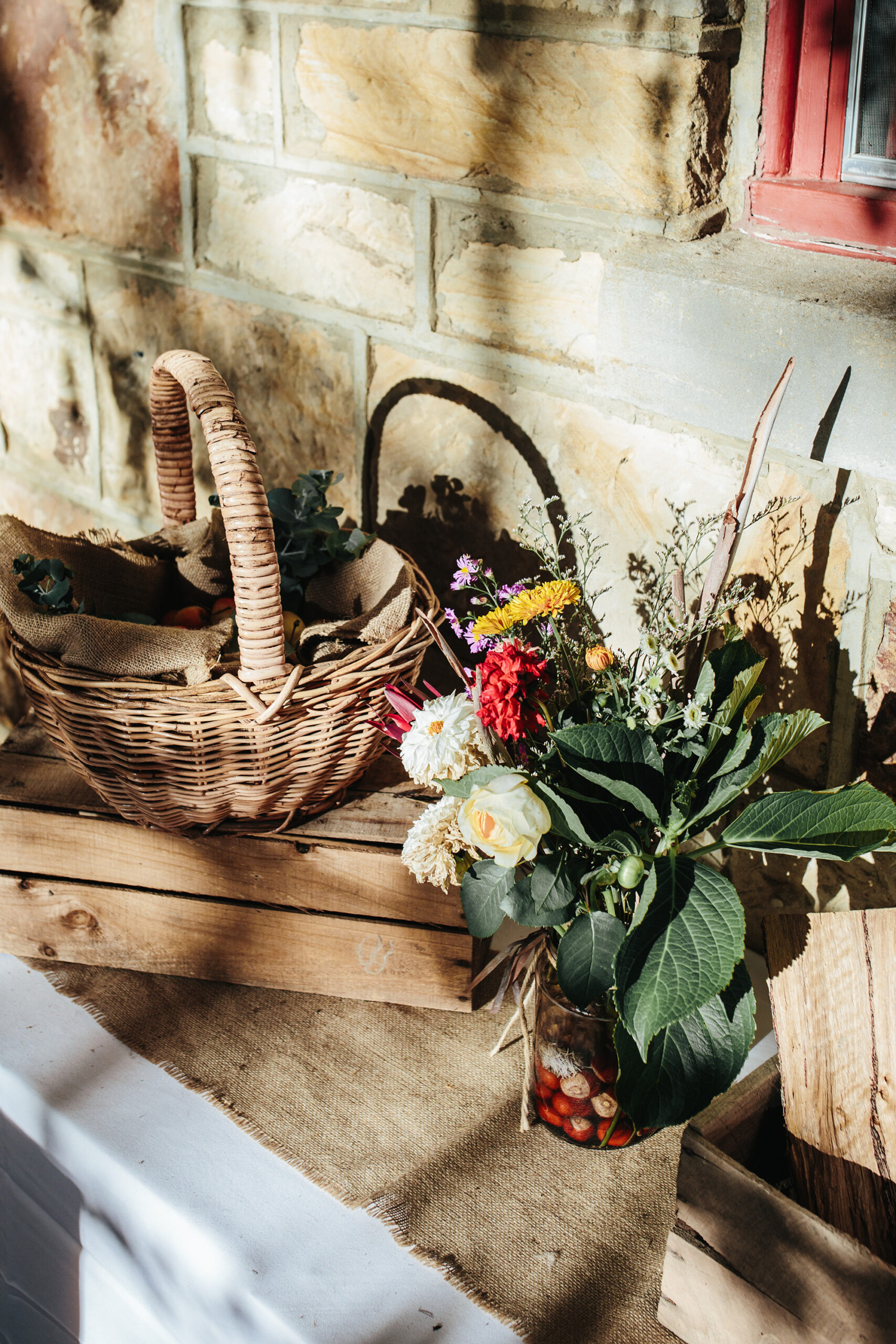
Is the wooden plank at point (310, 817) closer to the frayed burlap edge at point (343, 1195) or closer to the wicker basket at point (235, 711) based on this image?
the wicker basket at point (235, 711)

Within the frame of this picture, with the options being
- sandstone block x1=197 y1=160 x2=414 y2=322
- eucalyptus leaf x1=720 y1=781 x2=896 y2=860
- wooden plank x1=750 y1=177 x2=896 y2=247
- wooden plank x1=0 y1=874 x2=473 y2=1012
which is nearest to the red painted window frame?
wooden plank x1=750 y1=177 x2=896 y2=247

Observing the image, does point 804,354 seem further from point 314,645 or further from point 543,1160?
point 543,1160

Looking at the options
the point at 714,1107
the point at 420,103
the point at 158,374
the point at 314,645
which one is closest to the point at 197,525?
the point at 158,374

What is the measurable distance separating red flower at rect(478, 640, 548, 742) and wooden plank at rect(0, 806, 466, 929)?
12.0 inches

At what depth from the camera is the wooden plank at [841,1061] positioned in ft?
2.58

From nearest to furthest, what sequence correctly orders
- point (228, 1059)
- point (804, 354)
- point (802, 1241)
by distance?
point (802, 1241), point (804, 354), point (228, 1059)

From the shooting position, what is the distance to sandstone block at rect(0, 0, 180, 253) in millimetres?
1537

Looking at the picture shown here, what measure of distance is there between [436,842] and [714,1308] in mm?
387

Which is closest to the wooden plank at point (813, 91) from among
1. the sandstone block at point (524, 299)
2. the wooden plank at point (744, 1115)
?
the sandstone block at point (524, 299)

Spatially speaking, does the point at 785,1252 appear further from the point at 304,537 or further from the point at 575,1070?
the point at 304,537

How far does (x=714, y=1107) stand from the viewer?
786mm

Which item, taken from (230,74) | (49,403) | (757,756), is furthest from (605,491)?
(49,403)

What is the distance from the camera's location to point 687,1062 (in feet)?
2.48

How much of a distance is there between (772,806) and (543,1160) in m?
0.41
